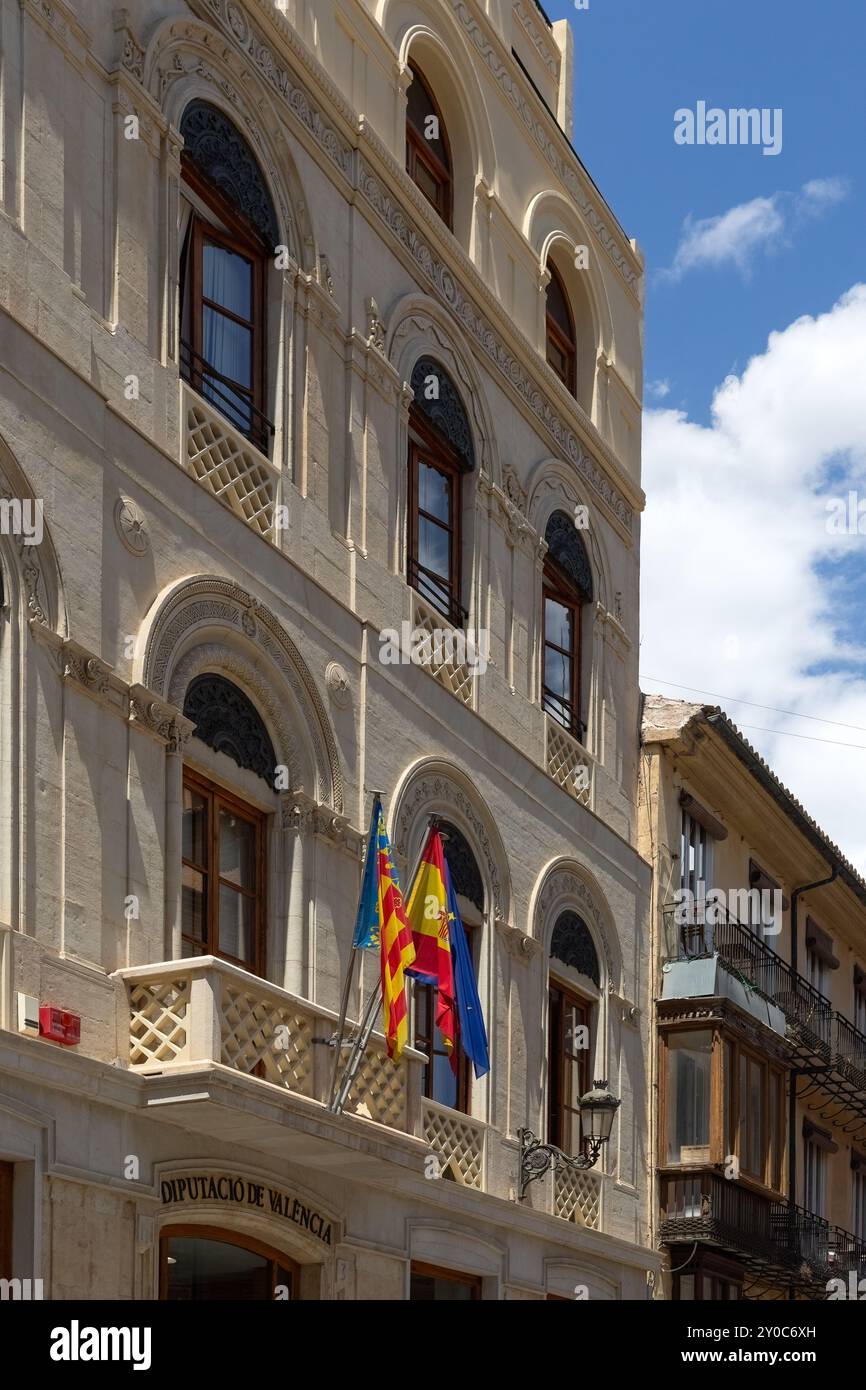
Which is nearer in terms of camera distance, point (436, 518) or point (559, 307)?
point (436, 518)

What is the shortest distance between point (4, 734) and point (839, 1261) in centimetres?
2194

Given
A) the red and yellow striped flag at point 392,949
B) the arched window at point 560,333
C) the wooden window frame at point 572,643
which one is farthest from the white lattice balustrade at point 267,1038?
the arched window at point 560,333

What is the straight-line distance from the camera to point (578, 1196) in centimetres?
2375

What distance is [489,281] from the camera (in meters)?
24.4

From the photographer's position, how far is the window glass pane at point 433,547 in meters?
22.3

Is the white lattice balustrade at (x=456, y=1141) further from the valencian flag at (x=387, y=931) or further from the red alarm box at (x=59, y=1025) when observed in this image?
the red alarm box at (x=59, y=1025)

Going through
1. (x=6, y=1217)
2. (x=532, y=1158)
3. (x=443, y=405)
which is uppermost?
(x=443, y=405)

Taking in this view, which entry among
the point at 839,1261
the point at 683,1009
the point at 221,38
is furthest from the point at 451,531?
the point at 839,1261

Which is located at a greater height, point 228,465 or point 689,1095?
point 228,465

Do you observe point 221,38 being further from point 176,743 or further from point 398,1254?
point 398,1254

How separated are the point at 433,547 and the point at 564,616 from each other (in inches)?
150

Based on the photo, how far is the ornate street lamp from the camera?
22.2 metres

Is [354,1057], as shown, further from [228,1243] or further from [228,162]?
[228,162]

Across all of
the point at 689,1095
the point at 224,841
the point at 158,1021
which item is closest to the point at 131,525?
the point at 224,841
